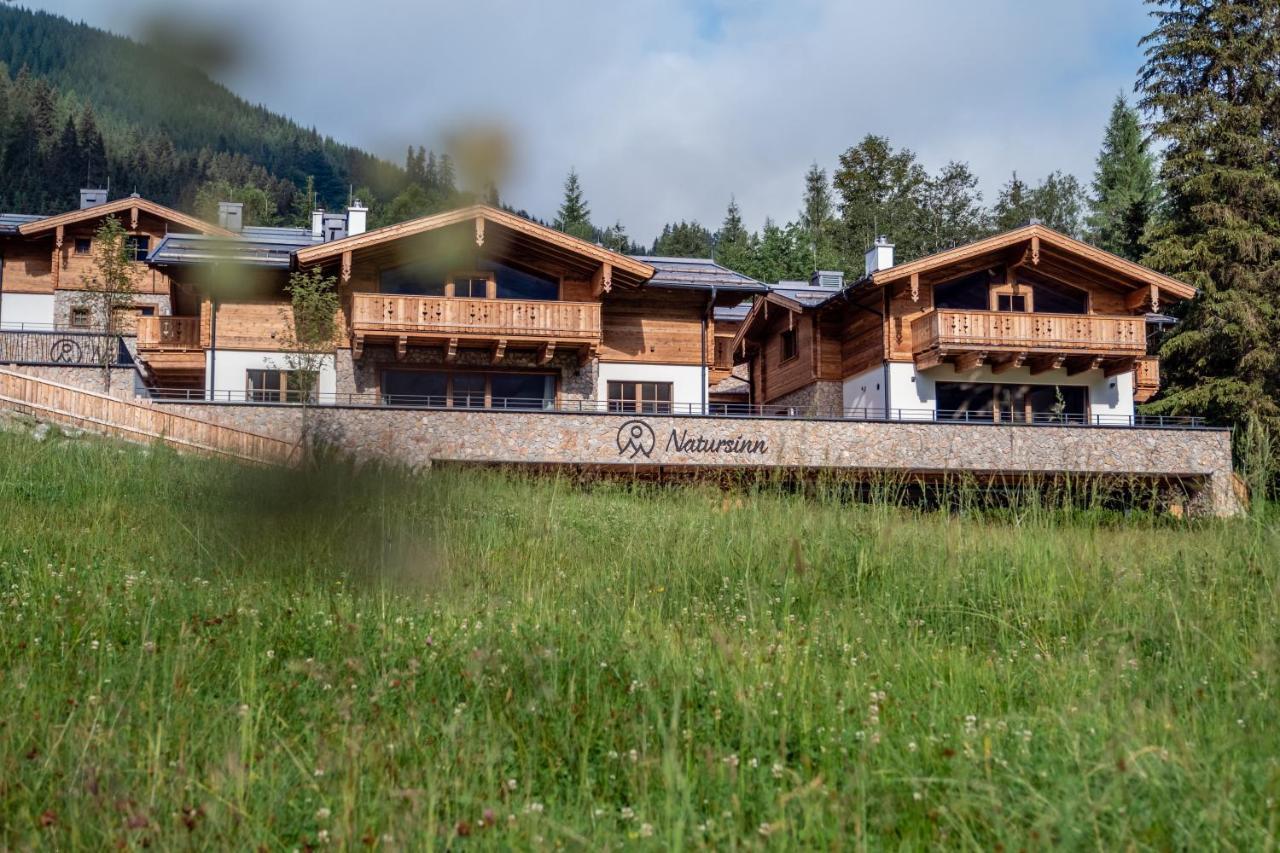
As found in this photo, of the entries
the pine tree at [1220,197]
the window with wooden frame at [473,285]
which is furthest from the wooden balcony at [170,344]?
the pine tree at [1220,197]

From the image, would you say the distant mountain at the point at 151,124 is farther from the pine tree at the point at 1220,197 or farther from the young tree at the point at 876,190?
the young tree at the point at 876,190

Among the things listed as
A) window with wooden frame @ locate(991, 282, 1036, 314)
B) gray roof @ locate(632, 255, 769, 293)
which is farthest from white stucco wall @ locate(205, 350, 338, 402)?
window with wooden frame @ locate(991, 282, 1036, 314)

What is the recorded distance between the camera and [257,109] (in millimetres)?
4242

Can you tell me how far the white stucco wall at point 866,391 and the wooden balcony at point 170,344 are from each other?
57.3 feet

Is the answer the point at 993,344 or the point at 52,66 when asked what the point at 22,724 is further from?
the point at 993,344

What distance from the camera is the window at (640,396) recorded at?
29953mm

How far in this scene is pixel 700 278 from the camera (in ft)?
100

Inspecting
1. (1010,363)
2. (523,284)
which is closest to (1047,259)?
(1010,363)

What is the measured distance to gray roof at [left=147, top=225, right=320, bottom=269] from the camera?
704 cm

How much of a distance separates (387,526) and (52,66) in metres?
4.62

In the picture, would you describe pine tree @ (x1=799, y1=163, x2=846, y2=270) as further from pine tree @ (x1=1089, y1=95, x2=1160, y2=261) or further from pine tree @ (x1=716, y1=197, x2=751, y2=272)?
pine tree @ (x1=1089, y1=95, x2=1160, y2=261)

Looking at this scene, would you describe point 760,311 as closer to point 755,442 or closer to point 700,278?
point 700,278

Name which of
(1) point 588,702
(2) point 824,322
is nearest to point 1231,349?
(2) point 824,322

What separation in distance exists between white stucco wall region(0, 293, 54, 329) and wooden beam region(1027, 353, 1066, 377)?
30.3m
